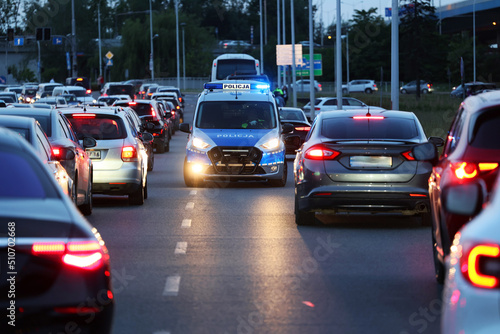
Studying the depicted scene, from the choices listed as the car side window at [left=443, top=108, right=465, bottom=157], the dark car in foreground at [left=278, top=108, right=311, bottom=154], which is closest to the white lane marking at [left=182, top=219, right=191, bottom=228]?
the car side window at [left=443, top=108, right=465, bottom=157]

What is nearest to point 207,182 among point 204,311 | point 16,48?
point 204,311

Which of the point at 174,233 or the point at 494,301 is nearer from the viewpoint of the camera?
the point at 494,301

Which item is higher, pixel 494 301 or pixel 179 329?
pixel 494 301

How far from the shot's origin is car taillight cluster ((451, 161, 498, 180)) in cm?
924

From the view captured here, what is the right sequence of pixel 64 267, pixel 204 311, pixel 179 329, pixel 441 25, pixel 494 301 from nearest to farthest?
pixel 494 301, pixel 64 267, pixel 179 329, pixel 204 311, pixel 441 25

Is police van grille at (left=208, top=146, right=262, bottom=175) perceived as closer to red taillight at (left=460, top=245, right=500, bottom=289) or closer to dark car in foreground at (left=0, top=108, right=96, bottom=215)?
dark car in foreground at (left=0, top=108, right=96, bottom=215)

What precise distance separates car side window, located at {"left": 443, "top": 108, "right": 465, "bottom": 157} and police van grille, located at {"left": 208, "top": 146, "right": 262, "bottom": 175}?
37.7 ft

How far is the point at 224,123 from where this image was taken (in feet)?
75.2

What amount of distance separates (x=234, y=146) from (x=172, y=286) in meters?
12.1

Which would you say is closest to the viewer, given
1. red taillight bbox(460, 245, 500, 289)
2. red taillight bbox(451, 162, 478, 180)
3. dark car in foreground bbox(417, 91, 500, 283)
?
red taillight bbox(460, 245, 500, 289)

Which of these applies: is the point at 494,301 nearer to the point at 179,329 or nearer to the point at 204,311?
the point at 179,329

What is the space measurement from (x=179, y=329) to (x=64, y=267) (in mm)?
2390

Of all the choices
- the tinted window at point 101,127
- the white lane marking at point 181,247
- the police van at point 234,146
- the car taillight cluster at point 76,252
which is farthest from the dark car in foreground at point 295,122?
the car taillight cluster at point 76,252

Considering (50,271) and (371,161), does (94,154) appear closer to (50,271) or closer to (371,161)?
(371,161)
